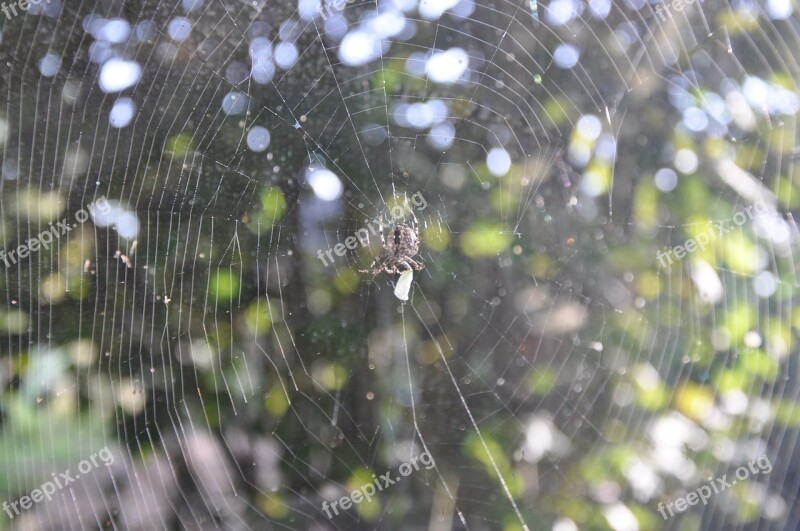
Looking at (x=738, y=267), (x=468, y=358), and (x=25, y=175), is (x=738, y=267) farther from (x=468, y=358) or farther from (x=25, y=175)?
(x=25, y=175)

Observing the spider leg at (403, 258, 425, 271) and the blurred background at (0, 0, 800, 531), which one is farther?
the spider leg at (403, 258, 425, 271)

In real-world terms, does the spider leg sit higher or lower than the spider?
lower

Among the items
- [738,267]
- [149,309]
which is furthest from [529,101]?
[149,309]

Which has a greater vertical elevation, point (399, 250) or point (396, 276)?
point (399, 250)
